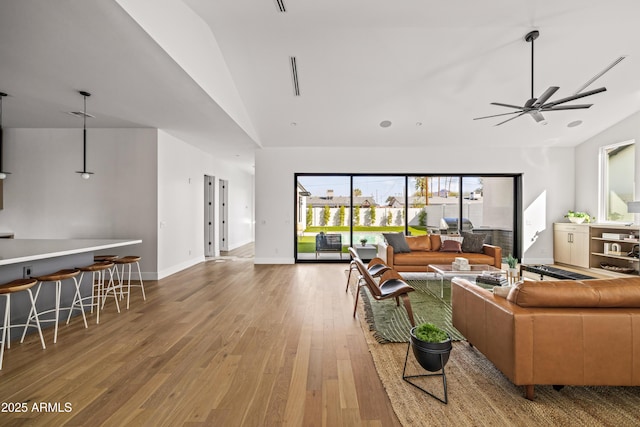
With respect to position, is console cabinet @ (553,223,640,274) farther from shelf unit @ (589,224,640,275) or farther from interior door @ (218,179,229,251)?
interior door @ (218,179,229,251)

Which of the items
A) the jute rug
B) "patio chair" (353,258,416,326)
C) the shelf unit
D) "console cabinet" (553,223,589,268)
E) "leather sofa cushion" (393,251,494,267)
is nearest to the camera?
the jute rug

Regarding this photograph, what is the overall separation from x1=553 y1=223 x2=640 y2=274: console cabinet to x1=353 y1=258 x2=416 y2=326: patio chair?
210 inches

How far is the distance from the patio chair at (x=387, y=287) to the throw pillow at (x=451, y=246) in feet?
8.87

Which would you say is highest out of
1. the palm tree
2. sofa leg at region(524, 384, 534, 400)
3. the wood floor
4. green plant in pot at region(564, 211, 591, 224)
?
the palm tree

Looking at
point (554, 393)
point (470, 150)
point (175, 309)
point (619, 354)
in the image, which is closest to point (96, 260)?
point (175, 309)

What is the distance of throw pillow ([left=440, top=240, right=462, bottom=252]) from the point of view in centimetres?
609

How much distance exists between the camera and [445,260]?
573 centimetres

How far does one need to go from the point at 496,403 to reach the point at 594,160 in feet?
25.0

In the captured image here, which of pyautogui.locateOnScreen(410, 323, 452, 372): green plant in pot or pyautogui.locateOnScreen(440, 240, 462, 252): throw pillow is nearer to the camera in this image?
pyautogui.locateOnScreen(410, 323, 452, 372): green plant in pot

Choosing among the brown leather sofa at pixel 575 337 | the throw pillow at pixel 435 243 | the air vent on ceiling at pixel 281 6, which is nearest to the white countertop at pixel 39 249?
the air vent on ceiling at pixel 281 6

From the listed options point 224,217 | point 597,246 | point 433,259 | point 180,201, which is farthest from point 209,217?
point 597,246


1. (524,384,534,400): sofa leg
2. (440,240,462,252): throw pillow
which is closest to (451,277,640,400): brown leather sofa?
(524,384,534,400): sofa leg

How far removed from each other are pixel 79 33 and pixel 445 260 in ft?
19.9

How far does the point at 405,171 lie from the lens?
7652 millimetres
